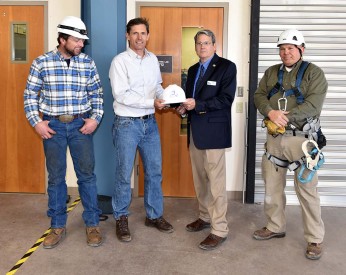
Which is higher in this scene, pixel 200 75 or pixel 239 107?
pixel 200 75

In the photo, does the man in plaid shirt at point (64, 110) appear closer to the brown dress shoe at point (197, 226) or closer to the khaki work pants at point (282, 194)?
the brown dress shoe at point (197, 226)

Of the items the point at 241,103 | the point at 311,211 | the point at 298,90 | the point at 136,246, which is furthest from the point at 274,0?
the point at 136,246

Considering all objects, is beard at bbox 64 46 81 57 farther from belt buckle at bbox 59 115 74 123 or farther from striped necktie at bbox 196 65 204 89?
striped necktie at bbox 196 65 204 89

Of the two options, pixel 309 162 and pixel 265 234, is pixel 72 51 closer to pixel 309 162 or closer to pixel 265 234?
pixel 309 162

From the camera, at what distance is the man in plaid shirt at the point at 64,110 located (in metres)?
3.28

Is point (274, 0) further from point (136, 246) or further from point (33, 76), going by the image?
point (136, 246)

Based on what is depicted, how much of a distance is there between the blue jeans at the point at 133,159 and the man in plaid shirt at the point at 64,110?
24cm

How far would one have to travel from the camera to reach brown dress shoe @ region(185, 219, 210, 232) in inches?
151

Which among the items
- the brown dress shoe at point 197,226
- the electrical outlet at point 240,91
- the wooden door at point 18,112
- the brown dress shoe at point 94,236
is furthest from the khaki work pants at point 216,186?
the wooden door at point 18,112

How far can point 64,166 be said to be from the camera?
3436mm

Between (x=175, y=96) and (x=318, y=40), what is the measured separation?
2.27 meters

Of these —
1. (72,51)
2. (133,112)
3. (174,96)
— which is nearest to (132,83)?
(133,112)

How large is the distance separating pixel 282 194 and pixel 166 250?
1.19 m

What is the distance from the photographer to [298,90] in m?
3.26
